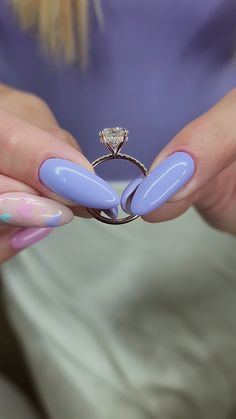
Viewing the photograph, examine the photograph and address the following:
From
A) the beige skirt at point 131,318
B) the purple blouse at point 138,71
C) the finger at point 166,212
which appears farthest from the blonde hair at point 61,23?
the finger at point 166,212

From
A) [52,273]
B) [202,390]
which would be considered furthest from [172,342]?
[52,273]

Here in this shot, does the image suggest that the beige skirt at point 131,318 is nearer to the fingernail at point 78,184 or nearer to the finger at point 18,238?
the finger at point 18,238

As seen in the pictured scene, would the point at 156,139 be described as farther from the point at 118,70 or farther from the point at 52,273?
the point at 52,273

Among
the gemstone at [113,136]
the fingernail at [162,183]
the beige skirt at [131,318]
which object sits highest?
the fingernail at [162,183]

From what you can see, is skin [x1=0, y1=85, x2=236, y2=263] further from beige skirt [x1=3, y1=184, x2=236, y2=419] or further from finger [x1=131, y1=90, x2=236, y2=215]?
beige skirt [x1=3, y1=184, x2=236, y2=419]

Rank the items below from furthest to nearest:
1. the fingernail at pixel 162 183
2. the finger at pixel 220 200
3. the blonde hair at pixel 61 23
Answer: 1. the blonde hair at pixel 61 23
2. the finger at pixel 220 200
3. the fingernail at pixel 162 183

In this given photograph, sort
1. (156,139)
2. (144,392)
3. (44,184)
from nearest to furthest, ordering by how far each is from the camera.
A: 1. (44,184)
2. (144,392)
3. (156,139)

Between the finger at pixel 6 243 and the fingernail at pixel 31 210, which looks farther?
the finger at pixel 6 243
